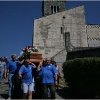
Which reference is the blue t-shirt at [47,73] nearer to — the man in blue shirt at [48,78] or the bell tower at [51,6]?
the man in blue shirt at [48,78]

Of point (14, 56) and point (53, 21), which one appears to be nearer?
point (14, 56)

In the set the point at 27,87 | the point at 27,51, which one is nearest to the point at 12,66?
the point at 27,51

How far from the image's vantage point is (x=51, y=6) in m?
49.3

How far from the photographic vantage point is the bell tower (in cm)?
4841

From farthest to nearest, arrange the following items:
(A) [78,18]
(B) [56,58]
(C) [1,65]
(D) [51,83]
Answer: (A) [78,18]
(B) [56,58]
(C) [1,65]
(D) [51,83]

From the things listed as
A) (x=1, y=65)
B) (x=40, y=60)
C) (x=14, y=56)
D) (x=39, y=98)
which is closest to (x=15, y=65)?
(x=14, y=56)

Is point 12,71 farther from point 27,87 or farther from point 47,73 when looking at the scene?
point 47,73

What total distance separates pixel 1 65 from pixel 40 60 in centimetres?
569

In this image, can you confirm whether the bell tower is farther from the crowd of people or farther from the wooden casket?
the crowd of people

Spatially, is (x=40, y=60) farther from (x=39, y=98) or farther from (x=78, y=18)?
(x=78, y=18)

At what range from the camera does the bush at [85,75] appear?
312 inches

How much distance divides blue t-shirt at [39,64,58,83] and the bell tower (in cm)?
4159

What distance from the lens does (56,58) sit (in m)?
19.8

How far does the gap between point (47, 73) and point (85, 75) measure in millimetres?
2500
